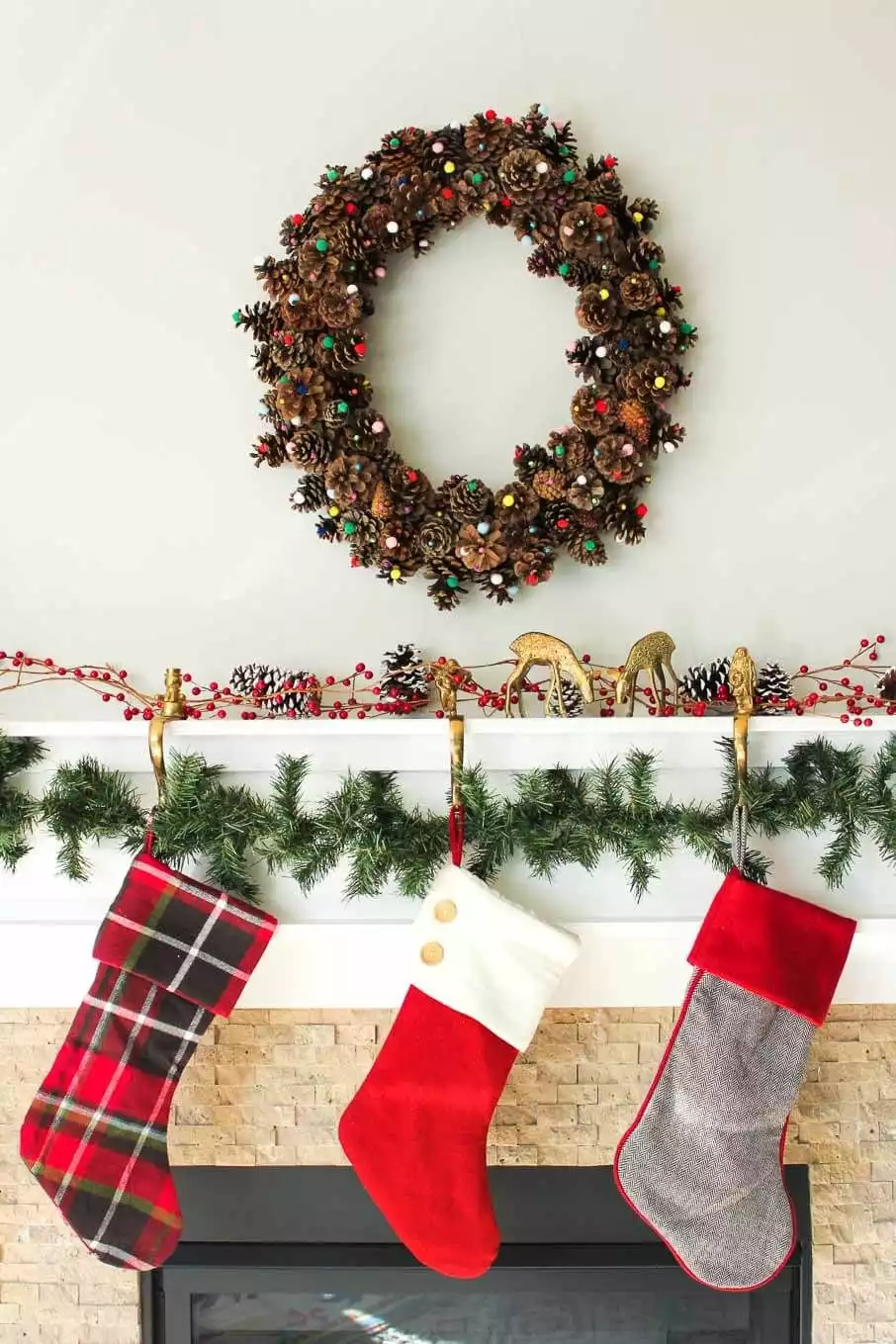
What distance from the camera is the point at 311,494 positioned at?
1.28m

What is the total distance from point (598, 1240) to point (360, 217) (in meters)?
1.39

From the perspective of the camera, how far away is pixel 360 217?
1.25 metres

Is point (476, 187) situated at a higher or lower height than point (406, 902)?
higher

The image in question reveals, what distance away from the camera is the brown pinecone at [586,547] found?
4.17ft

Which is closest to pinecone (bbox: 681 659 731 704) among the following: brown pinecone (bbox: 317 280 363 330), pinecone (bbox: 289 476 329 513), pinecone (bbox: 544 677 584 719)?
pinecone (bbox: 544 677 584 719)

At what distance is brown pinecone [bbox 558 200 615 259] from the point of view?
1.22 meters

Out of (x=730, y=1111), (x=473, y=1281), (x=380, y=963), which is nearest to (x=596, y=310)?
(x=380, y=963)

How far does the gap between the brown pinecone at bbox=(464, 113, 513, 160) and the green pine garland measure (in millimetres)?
801

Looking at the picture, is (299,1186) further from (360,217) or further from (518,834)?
(360,217)

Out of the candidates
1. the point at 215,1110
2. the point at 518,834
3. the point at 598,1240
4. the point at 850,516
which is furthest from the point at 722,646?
the point at 215,1110

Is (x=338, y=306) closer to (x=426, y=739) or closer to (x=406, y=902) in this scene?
(x=426, y=739)

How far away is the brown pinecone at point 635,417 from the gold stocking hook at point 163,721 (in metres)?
0.65

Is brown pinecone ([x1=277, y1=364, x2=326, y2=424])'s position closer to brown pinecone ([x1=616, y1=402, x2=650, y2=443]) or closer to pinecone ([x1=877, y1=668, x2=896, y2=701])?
brown pinecone ([x1=616, y1=402, x2=650, y2=443])

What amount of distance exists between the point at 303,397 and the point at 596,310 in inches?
15.6
